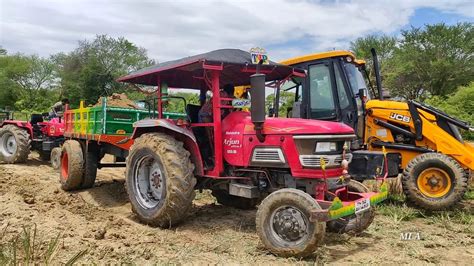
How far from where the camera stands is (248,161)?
5.70 meters

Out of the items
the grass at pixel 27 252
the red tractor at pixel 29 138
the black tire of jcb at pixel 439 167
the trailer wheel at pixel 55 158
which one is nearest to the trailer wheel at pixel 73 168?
the trailer wheel at pixel 55 158

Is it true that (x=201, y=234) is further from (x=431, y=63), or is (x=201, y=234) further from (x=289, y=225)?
(x=431, y=63)

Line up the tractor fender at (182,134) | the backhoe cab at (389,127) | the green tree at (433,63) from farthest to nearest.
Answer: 1. the green tree at (433,63)
2. the backhoe cab at (389,127)
3. the tractor fender at (182,134)

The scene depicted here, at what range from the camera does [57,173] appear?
35.1 ft

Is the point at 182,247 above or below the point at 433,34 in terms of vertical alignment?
below

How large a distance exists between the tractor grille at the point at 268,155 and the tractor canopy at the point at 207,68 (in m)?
1.09

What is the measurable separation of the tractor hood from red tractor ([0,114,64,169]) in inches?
277

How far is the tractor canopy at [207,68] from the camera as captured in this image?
5.58 m

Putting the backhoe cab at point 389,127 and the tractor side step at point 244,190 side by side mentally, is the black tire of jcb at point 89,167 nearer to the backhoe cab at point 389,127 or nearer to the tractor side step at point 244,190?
the tractor side step at point 244,190

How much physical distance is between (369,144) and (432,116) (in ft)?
3.58

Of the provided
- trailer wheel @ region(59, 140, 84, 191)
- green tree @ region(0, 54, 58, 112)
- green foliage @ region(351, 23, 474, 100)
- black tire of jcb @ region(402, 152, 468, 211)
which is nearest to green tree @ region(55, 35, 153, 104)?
green tree @ region(0, 54, 58, 112)

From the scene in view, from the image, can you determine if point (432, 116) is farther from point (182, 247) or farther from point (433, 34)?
point (433, 34)

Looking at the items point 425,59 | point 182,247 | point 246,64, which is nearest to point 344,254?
point 182,247

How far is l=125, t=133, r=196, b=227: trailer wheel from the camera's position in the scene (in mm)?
5711
